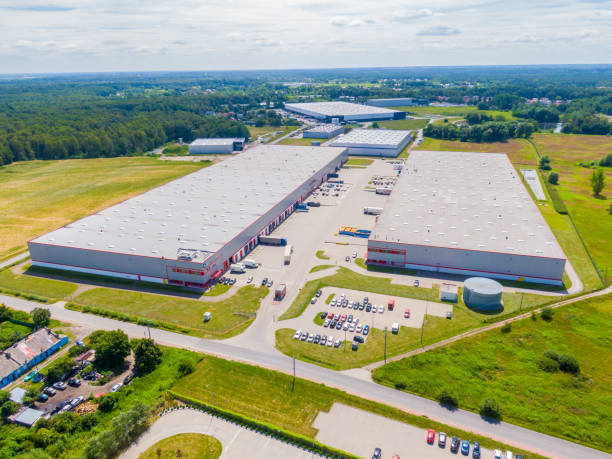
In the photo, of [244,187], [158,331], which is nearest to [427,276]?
[158,331]

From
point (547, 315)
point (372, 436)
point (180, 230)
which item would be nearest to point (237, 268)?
point (180, 230)

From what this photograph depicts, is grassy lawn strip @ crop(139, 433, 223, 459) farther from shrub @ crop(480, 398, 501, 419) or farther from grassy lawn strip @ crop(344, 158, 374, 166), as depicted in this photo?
grassy lawn strip @ crop(344, 158, 374, 166)

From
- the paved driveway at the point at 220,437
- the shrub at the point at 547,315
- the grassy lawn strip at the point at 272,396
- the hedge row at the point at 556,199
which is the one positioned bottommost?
the paved driveway at the point at 220,437

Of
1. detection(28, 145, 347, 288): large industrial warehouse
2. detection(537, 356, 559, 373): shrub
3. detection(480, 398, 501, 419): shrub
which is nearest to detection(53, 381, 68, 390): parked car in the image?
detection(28, 145, 347, 288): large industrial warehouse

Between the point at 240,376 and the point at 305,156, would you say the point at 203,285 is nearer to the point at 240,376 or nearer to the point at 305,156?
the point at 240,376

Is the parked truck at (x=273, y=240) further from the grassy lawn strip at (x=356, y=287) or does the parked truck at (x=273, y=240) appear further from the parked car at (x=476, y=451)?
the parked car at (x=476, y=451)

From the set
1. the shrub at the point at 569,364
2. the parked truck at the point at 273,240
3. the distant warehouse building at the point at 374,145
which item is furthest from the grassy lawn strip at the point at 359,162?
the shrub at the point at 569,364
